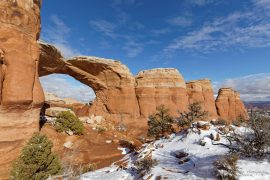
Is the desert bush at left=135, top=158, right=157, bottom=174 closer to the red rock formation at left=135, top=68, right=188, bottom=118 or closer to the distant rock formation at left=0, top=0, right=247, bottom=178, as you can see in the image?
the distant rock formation at left=0, top=0, right=247, bottom=178

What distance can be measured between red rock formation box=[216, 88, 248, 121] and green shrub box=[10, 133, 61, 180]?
57.4m

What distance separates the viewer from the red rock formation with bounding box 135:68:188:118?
4507cm

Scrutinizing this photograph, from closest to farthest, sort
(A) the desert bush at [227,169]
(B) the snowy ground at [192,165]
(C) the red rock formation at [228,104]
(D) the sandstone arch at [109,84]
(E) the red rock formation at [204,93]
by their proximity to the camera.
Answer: (A) the desert bush at [227,169] < (B) the snowy ground at [192,165] < (D) the sandstone arch at [109,84] < (E) the red rock formation at [204,93] < (C) the red rock formation at [228,104]

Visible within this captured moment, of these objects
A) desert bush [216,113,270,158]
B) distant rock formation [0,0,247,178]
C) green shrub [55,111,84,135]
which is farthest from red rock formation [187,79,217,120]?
desert bush [216,113,270,158]

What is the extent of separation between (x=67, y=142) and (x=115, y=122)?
1904 centimetres

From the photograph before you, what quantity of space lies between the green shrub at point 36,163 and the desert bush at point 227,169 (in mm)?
9385

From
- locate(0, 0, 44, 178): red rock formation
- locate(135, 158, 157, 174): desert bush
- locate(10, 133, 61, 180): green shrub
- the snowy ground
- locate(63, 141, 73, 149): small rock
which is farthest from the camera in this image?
locate(63, 141, 73, 149): small rock

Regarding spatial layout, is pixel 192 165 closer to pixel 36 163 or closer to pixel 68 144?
pixel 36 163

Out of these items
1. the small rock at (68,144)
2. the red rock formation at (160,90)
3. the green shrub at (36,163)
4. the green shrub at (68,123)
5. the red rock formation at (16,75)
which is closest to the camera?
the green shrub at (36,163)

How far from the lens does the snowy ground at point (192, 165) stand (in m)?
7.89

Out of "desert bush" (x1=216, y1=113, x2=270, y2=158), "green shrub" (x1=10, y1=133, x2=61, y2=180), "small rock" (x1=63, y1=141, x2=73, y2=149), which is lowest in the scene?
"small rock" (x1=63, y1=141, x2=73, y2=149)

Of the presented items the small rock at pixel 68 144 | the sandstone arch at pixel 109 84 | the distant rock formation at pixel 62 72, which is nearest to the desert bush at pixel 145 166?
the distant rock formation at pixel 62 72

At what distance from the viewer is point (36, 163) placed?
39.9ft

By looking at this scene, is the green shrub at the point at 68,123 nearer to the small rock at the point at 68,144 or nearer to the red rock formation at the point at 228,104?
the small rock at the point at 68,144
